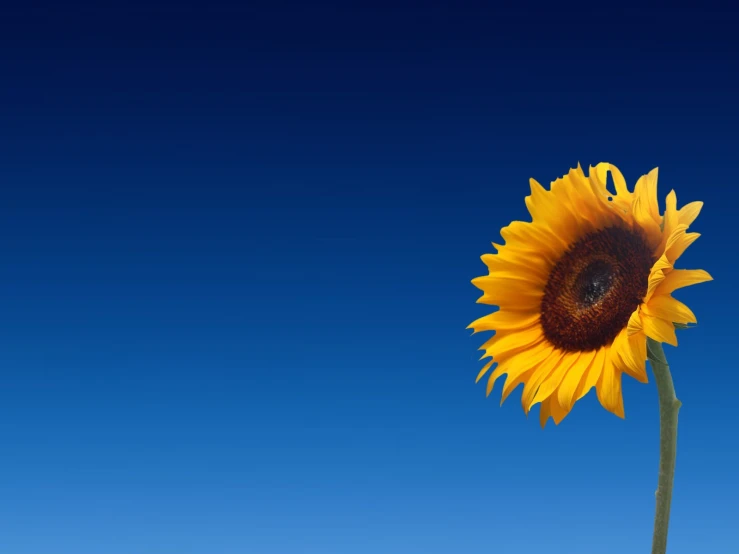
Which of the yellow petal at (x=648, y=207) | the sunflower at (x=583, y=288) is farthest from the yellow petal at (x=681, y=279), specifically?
the yellow petal at (x=648, y=207)

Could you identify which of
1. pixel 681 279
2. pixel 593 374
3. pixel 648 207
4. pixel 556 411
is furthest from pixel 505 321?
pixel 681 279

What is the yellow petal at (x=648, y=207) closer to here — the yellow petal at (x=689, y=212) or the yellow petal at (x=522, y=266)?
the yellow petal at (x=689, y=212)

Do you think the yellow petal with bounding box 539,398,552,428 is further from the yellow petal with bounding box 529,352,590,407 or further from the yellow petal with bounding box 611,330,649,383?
the yellow petal with bounding box 611,330,649,383

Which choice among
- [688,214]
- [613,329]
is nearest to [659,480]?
[613,329]

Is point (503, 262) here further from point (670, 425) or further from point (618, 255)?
point (670, 425)

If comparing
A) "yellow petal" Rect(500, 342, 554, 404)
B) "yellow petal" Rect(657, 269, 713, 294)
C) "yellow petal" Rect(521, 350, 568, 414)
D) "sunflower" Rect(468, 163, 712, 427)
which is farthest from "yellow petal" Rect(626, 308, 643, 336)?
"yellow petal" Rect(500, 342, 554, 404)

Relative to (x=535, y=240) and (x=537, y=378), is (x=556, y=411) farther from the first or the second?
(x=535, y=240)

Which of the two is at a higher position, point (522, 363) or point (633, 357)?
point (522, 363)
